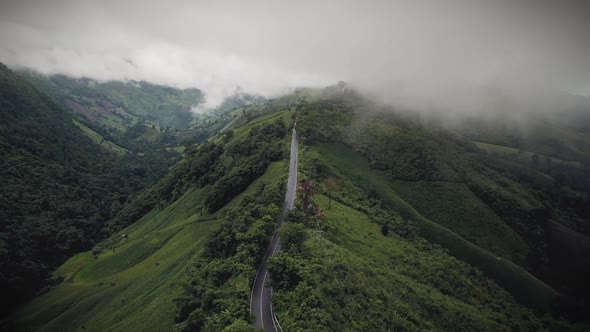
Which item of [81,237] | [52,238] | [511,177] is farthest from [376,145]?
[52,238]

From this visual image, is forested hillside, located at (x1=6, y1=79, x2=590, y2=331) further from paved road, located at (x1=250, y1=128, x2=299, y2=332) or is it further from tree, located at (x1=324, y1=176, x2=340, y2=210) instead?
paved road, located at (x1=250, y1=128, x2=299, y2=332)

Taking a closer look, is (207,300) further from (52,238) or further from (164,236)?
(52,238)

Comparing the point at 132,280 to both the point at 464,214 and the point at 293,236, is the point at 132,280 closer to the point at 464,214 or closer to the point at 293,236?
the point at 293,236

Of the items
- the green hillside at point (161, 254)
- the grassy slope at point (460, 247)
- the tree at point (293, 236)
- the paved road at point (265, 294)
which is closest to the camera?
the paved road at point (265, 294)

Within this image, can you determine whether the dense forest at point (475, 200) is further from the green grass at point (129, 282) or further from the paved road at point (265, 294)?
the green grass at point (129, 282)

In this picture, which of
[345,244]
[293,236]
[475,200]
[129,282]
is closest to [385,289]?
[345,244]

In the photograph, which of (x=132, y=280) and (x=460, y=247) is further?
(x=460, y=247)

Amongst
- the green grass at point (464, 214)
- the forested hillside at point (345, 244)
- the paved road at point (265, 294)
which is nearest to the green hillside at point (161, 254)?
the forested hillside at point (345, 244)
